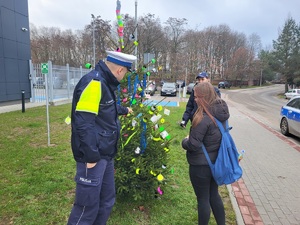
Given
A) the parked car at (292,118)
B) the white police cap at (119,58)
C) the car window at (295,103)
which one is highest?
the white police cap at (119,58)

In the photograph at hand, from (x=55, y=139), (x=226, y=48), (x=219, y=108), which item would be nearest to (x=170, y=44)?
(x=226, y=48)

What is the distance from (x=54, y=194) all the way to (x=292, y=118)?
25.6ft

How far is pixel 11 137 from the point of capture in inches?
275

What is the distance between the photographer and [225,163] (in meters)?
2.58

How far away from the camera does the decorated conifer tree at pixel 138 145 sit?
3.25m

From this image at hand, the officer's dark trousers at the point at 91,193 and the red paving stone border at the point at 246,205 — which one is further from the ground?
the officer's dark trousers at the point at 91,193

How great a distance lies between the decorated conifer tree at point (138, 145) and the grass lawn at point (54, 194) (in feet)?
0.91

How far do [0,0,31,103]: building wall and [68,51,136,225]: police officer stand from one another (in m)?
13.8

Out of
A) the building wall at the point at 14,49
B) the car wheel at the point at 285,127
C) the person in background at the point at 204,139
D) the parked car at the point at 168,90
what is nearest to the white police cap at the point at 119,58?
the person in background at the point at 204,139

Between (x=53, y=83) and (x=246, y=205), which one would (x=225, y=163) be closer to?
(x=246, y=205)

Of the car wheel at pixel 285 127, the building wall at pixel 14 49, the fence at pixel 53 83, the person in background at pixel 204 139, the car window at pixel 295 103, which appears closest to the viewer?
the person in background at pixel 204 139

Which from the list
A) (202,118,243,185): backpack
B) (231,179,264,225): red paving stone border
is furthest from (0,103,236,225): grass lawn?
(202,118,243,185): backpack

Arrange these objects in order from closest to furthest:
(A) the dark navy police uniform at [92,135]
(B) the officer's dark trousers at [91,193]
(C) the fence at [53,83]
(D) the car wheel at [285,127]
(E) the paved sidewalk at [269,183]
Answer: (A) the dark navy police uniform at [92,135]
(B) the officer's dark trousers at [91,193]
(E) the paved sidewalk at [269,183]
(D) the car wheel at [285,127]
(C) the fence at [53,83]

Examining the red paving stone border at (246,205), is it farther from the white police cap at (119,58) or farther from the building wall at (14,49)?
the building wall at (14,49)
